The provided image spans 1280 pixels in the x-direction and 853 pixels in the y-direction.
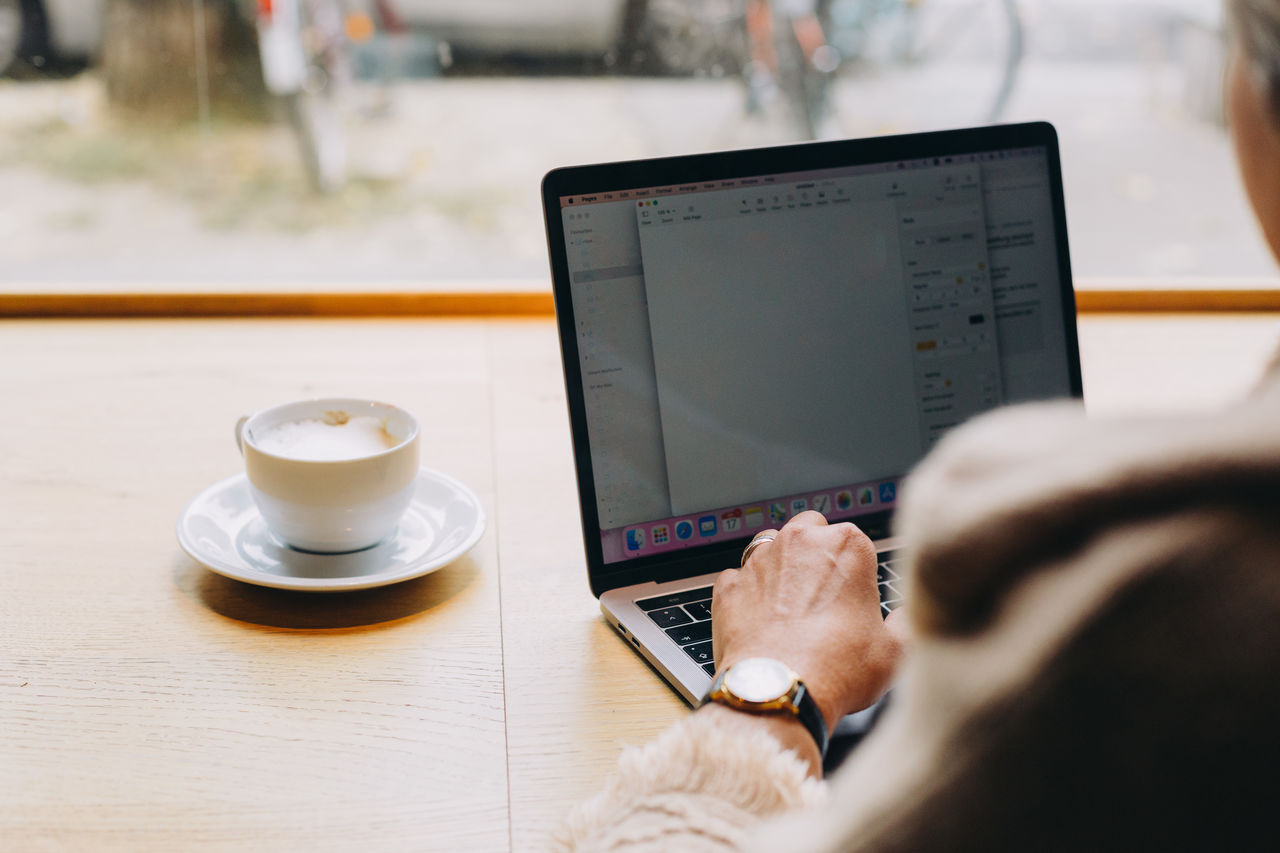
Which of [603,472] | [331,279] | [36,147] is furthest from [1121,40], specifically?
[36,147]

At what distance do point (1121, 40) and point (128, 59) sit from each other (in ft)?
5.30

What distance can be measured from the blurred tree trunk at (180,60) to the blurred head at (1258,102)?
1401 millimetres

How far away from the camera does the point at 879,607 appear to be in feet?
2.09

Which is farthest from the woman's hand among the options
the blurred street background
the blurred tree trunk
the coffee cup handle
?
the blurred tree trunk

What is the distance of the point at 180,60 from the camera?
1481 millimetres

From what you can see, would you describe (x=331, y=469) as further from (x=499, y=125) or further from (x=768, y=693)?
(x=499, y=125)

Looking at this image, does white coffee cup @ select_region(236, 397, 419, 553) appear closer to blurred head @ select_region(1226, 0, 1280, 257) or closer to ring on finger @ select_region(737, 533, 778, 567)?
ring on finger @ select_region(737, 533, 778, 567)

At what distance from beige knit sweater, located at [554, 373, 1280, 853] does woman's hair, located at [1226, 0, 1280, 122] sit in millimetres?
130

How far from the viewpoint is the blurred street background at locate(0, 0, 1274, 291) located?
59.7 inches

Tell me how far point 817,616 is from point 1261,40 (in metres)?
0.36

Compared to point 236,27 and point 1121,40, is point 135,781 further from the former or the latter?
point 1121,40

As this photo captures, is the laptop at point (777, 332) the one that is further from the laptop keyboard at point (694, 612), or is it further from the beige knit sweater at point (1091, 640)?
the beige knit sweater at point (1091, 640)

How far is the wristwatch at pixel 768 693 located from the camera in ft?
1.75

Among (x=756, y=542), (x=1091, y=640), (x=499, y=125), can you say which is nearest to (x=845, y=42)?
(x=499, y=125)
